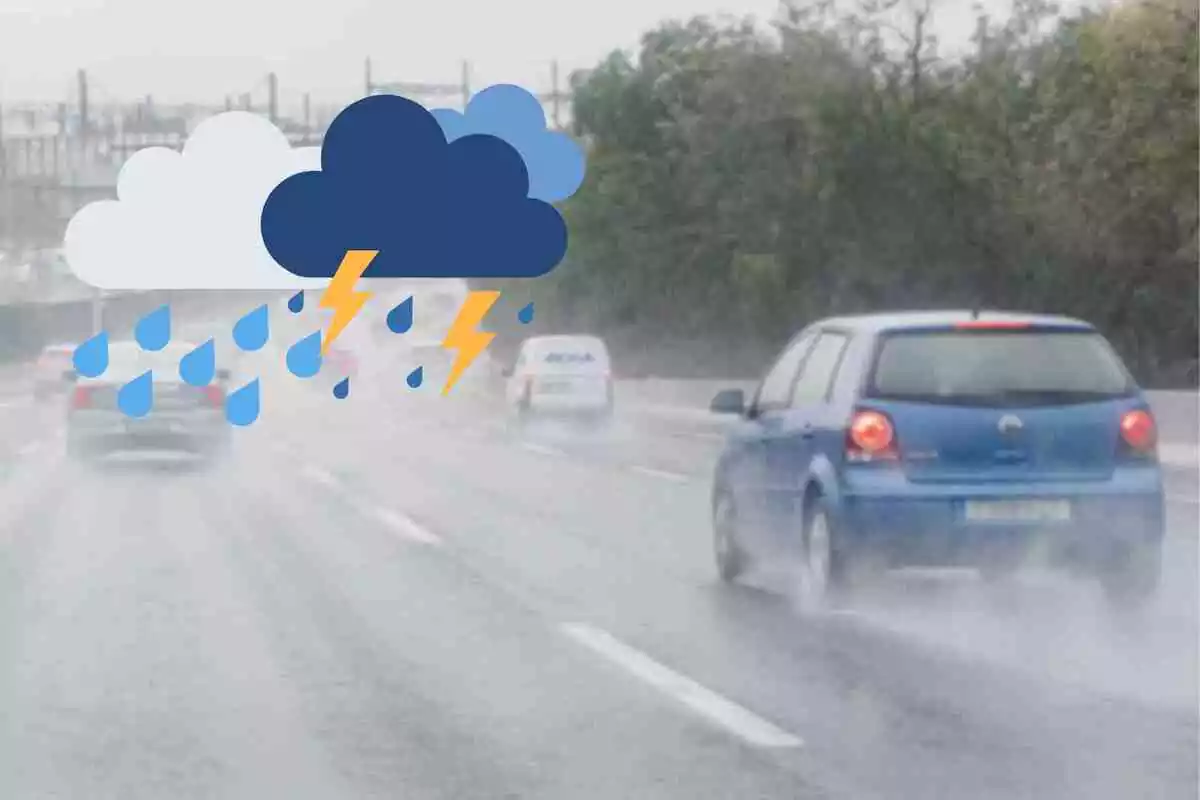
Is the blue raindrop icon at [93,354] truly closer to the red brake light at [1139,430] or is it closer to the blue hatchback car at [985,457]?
the blue hatchback car at [985,457]

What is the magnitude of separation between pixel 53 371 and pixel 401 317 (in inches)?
509

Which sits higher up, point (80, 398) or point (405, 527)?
point (80, 398)

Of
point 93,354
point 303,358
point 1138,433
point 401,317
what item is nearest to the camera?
point 1138,433

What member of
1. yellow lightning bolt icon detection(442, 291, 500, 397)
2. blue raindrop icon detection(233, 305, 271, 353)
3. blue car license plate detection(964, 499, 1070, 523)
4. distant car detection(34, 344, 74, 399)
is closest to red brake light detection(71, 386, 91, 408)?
distant car detection(34, 344, 74, 399)

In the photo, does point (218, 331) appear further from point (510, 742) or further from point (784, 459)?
point (510, 742)

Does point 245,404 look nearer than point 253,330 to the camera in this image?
No

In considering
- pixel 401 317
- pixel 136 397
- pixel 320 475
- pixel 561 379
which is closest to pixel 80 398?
pixel 136 397

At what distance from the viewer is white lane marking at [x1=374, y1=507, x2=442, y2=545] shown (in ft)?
58.3

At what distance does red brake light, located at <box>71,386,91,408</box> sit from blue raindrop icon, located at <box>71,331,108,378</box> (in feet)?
9.49

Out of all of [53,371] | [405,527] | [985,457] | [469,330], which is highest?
[469,330]

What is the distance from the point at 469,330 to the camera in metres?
18.5

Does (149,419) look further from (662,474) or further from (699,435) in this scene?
(699,435)

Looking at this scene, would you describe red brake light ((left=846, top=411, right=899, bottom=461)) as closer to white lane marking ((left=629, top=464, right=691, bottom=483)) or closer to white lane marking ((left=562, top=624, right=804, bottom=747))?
white lane marking ((left=562, top=624, right=804, bottom=747))

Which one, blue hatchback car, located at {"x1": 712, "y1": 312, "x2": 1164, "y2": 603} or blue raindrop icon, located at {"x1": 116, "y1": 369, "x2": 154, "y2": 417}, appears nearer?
blue hatchback car, located at {"x1": 712, "y1": 312, "x2": 1164, "y2": 603}
